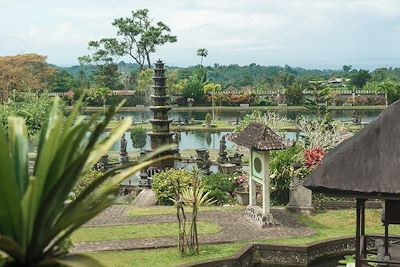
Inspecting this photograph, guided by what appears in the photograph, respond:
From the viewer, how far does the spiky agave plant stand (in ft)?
14.4

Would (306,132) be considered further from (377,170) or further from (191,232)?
(377,170)

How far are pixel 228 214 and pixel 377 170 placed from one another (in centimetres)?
830

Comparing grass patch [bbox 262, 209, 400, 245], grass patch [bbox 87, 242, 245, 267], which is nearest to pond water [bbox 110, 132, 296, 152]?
grass patch [bbox 262, 209, 400, 245]

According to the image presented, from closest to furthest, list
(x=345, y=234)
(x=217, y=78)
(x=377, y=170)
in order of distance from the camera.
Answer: (x=377, y=170)
(x=345, y=234)
(x=217, y=78)

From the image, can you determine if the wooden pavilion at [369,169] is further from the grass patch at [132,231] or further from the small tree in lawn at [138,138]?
the small tree in lawn at [138,138]

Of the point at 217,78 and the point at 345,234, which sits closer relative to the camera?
the point at 345,234

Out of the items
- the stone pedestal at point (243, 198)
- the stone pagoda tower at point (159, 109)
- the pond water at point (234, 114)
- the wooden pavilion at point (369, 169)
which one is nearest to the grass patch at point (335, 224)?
the stone pedestal at point (243, 198)

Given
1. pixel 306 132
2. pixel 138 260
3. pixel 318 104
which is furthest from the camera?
pixel 318 104

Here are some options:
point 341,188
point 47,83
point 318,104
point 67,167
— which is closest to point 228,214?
point 341,188

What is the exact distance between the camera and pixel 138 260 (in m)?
12.2

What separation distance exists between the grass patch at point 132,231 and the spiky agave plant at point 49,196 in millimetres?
9260

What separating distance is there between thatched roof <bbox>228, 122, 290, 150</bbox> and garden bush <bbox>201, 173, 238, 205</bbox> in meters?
3.18

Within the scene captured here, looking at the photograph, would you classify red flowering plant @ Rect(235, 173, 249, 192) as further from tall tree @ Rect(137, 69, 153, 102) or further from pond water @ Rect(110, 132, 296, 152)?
tall tree @ Rect(137, 69, 153, 102)

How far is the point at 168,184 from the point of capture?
1844cm
